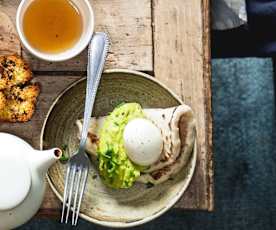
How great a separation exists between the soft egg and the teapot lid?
16 cm

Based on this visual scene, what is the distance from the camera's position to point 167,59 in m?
1.09

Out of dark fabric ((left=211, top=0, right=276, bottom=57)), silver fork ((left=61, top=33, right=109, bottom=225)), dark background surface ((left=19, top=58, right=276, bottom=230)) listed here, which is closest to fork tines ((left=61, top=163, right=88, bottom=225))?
silver fork ((left=61, top=33, right=109, bottom=225))

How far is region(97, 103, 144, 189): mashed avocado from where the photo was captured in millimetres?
1032

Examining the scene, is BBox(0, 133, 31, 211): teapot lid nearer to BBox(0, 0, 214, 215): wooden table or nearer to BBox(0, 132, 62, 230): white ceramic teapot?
BBox(0, 132, 62, 230): white ceramic teapot

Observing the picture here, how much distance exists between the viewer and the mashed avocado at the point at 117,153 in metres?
1.03

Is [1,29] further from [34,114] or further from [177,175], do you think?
[177,175]

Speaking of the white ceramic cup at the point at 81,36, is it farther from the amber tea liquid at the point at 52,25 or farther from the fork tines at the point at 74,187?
the fork tines at the point at 74,187

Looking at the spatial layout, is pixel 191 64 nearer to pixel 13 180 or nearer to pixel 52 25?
pixel 52 25

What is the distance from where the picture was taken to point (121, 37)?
1089mm

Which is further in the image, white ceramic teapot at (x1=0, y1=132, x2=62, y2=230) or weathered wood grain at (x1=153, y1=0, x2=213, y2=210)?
weathered wood grain at (x1=153, y1=0, x2=213, y2=210)

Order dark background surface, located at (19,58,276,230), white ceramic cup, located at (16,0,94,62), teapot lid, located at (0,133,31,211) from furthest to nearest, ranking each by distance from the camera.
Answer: dark background surface, located at (19,58,276,230) < white ceramic cup, located at (16,0,94,62) < teapot lid, located at (0,133,31,211)

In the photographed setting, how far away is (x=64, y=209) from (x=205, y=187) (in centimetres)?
22

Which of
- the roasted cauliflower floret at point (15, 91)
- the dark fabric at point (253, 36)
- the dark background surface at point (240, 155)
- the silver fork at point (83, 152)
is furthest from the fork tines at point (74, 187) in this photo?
the dark background surface at point (240, 155)

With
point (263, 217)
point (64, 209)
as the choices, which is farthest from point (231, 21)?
Result: point (263, 217)
